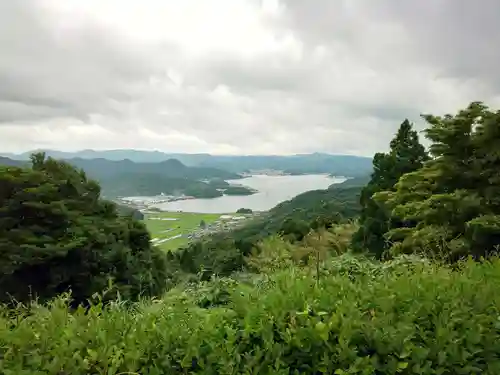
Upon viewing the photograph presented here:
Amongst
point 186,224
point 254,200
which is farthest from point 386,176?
point 254,200

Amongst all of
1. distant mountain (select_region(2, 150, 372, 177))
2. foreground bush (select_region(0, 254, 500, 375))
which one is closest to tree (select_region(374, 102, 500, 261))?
foreground bush (select_region(0, 254, 500, 375))

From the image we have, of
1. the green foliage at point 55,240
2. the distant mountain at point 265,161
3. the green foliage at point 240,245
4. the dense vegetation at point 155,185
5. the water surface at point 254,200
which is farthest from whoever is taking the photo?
the distant mountain at point 265,161

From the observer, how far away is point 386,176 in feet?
53.3

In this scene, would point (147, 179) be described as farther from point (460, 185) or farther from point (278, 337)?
point (278, 337)

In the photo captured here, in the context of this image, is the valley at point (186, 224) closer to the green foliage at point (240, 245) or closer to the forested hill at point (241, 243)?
the forested hill at point (241, 243)

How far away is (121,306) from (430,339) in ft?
4.09

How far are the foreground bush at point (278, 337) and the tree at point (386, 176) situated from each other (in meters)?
12.6

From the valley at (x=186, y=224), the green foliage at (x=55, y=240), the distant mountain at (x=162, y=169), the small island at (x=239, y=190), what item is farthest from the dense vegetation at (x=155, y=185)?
the green foliage at (x=55, y=240)

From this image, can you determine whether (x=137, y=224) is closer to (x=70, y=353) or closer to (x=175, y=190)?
(x=70, y=353)

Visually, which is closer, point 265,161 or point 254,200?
point 254,200

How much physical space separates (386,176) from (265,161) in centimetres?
9364

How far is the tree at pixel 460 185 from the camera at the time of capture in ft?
27.1

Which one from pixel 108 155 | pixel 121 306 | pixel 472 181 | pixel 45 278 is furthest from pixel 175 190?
pixel 121 306

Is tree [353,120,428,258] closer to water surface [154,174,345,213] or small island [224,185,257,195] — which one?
water surface [154,174,345,213]
